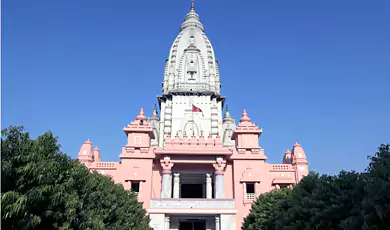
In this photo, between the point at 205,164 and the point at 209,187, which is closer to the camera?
the point at 209,187

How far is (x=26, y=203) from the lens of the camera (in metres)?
9.77

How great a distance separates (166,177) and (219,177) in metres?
4.15

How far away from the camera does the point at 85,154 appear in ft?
93.5

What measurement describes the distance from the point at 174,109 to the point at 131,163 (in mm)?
16257

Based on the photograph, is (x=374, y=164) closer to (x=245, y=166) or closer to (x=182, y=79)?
(x=245, y=166)

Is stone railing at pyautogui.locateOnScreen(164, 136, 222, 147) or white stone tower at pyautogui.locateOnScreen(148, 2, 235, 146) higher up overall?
white stone tower at pyautogui.locateOnScreen(148, 2, 235, 146)

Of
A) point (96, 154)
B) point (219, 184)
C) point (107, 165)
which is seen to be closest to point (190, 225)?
point (219, 184)

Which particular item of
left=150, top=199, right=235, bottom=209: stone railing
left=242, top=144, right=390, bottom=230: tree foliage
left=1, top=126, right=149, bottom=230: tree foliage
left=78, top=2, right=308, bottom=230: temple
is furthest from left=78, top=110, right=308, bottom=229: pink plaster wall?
left=1, top=126, right=149, bottom=230: tree foliage

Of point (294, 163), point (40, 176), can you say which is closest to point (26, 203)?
point (40, 176)

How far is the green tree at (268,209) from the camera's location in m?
17.5

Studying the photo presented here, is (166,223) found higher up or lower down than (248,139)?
lower down

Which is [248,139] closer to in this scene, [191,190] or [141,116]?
[191,190]

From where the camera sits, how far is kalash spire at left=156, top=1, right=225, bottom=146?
1614 inches

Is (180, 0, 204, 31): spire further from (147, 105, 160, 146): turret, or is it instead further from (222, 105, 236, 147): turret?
(147, 105, 160, 146): turret
